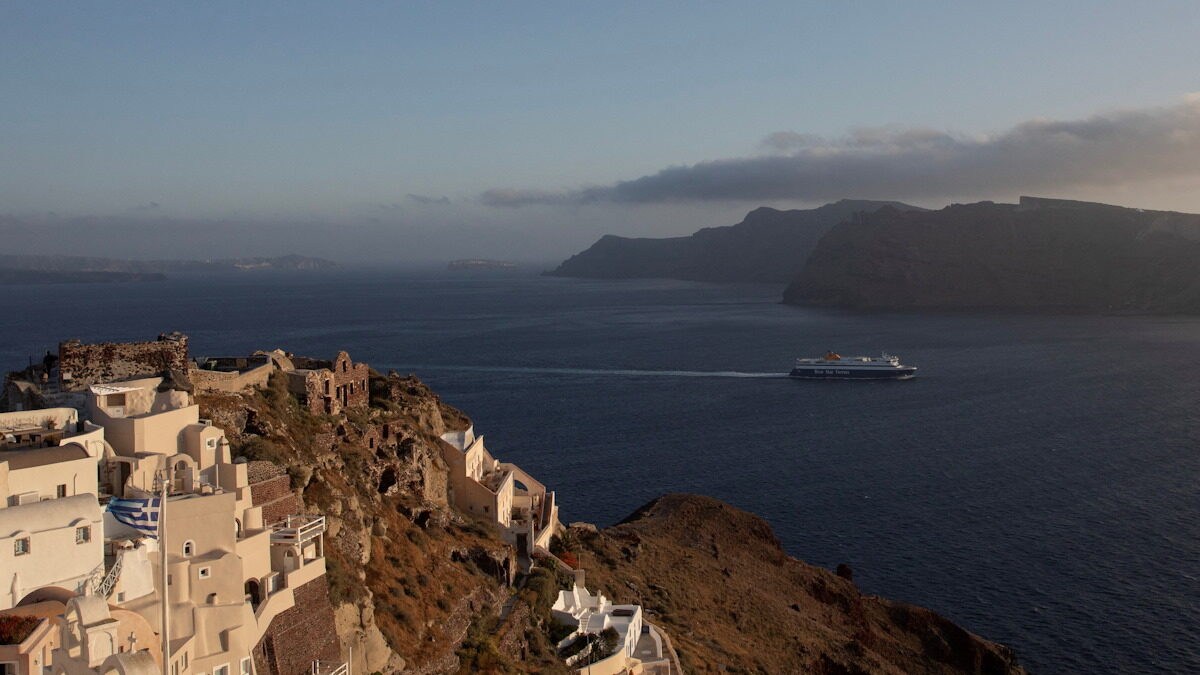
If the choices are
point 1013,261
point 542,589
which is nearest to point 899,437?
point 542,589

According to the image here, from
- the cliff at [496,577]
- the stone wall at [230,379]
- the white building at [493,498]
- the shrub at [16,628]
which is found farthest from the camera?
the white building at [493,498]

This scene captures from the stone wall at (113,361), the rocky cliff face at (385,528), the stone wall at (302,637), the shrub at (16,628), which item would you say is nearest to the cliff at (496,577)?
the rocky cliff face at (385,528)

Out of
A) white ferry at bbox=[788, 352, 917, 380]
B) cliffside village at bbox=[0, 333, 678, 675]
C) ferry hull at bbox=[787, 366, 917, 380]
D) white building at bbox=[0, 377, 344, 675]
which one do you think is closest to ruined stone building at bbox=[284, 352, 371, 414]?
cliffside village at bbox=[0, 333, 678, 675]

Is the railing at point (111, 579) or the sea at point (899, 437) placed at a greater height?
the railing at point (111, 579)

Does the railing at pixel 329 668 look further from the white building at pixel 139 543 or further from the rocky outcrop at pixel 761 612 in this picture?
the rocky outcrop at pixel 761 612

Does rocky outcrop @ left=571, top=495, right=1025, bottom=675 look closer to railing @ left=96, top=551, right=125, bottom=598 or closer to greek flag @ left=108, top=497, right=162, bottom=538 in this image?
greek flag @ left=108, top=497, right=162, bottom=538

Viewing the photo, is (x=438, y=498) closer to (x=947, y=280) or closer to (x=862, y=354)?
(x=862, y=354)
